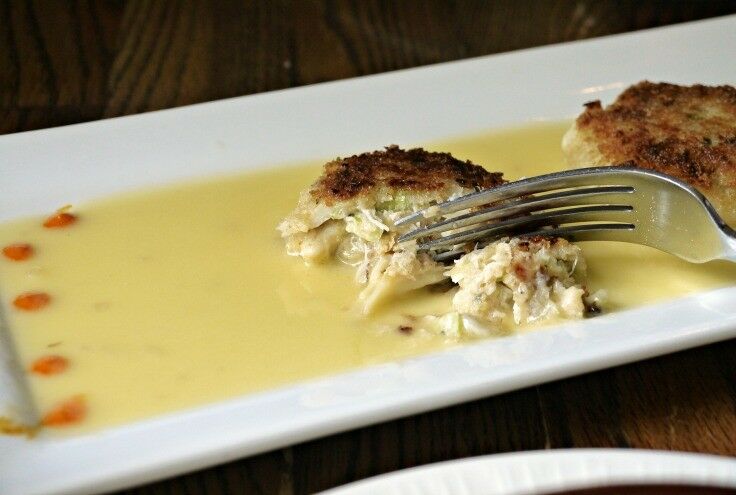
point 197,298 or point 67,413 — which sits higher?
point 197,298

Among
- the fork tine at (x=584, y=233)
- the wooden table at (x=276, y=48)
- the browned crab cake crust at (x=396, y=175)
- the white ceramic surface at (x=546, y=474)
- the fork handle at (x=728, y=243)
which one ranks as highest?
the wooden table at (x=276, y=48)

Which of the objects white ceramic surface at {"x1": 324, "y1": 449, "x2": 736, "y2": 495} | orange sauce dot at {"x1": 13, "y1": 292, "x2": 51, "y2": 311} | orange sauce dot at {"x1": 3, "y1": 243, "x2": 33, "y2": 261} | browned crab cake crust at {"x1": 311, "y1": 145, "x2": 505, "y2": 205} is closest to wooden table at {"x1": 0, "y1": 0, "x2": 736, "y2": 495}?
white ceramic surface at {"x1": 324, "y1": 449, "x2": 736, "y2": 495}

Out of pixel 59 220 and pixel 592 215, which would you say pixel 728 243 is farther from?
pixel 59 220

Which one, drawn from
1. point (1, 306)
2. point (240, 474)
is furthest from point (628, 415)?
point (1, 306)

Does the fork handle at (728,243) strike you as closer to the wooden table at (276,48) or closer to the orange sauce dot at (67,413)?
the wooden table at (276,48)

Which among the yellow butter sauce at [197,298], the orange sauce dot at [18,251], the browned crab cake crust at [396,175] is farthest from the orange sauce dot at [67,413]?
the browned crab cake crust at [396,175]

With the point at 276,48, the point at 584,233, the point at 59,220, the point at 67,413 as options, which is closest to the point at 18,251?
the point at 59,220

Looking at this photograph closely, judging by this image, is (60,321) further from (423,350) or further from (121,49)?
(121,49)
